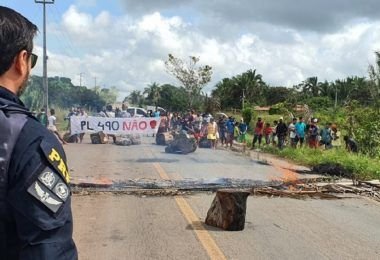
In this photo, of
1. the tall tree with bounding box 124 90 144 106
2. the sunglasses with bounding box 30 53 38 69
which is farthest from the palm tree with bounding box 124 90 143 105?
the sunglasses with bounding box 30 53 38 69

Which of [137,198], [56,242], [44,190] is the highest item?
[44,190]

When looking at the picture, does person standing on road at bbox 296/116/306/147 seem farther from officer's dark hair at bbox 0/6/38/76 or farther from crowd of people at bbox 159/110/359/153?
officer's dark hair at bbox 0/6/38/76

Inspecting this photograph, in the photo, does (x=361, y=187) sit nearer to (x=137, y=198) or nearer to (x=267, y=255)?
(x=137, y=198)

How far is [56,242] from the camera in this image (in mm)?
1483

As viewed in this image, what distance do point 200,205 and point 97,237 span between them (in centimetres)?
269

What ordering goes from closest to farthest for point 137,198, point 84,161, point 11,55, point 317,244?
1. point 11,55
2. point 317,244
3. point 137,198
4. point 84,161

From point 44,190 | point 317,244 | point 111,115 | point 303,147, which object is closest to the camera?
point 44,190

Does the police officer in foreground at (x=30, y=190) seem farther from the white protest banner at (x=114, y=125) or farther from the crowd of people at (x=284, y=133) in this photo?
the white protest banner at (x=114, y=125)

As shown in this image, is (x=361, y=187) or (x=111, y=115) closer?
(x=361, y=187)

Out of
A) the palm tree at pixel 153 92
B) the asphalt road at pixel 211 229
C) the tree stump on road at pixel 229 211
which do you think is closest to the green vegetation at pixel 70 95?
the palm tree at pixel 153 92

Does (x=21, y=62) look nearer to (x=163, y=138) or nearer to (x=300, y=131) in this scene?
(x=163, y=138)

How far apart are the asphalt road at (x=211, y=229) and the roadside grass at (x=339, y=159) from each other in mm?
4300

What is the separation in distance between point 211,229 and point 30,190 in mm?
5894

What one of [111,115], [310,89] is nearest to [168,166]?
[111,115]
